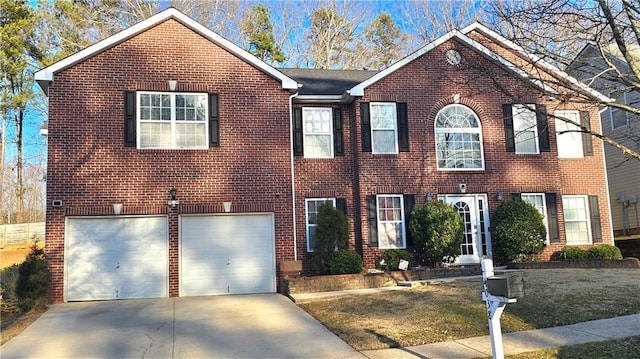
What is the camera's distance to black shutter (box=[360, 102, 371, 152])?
15.3 metres

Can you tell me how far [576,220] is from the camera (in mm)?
16812

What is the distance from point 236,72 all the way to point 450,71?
21.7ft

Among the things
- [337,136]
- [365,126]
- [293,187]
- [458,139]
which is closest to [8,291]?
[293,187]

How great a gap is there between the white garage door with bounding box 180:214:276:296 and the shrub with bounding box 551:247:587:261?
8.78 m

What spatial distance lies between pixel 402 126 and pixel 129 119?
7722mm

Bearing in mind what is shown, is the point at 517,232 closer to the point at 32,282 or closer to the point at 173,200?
the point at 173,200

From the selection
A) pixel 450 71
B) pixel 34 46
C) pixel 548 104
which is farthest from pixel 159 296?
pixel 34 46

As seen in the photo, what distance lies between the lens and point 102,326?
373 inches

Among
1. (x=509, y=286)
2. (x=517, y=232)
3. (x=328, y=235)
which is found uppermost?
(x=328, y=235)

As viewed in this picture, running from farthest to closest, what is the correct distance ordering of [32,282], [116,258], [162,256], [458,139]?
1. [458,139]
2. [162,256]
3. [116,258]
4. [32,282]

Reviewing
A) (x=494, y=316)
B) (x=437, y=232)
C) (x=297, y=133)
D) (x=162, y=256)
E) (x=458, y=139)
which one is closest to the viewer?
(x=494, y=316)

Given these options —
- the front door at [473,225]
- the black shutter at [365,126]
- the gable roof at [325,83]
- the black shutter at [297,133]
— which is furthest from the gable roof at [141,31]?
the front door at [473,225]

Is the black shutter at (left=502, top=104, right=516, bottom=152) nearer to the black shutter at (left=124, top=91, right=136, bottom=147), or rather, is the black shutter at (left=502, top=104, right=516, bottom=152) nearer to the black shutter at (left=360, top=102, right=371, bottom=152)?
the black shutter at (left=360, top=102, right=371, bottom=152)

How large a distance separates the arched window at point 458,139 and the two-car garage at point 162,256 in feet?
19.1
